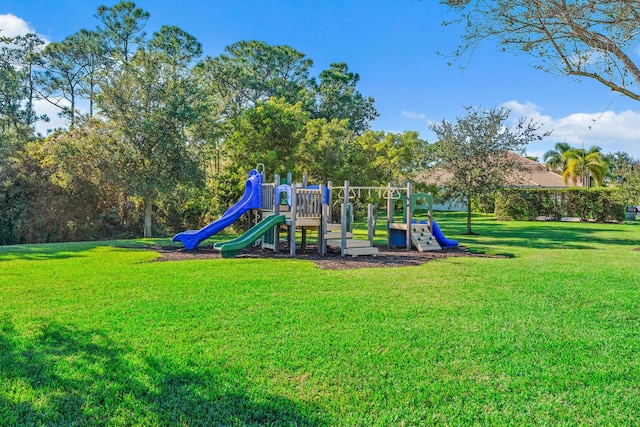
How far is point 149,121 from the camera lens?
54.9 ft

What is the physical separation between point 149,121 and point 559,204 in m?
25.3

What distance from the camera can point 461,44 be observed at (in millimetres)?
7336

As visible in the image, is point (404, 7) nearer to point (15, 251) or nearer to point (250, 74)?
point (15, 251)

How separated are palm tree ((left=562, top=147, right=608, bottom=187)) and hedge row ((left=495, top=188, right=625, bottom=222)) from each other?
41.4 ft

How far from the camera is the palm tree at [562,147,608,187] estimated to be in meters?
39.0

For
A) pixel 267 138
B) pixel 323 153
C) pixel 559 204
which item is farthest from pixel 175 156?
pixel 559 204

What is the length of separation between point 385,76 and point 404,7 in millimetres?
10570

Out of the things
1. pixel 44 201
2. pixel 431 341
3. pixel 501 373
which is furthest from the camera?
pixel 44 201

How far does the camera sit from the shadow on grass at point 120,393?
9.79 feet

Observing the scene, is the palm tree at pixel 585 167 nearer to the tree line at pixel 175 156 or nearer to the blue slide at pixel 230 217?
the tree line at pixel 175 156

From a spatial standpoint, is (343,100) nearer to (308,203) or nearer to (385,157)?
(385,157)

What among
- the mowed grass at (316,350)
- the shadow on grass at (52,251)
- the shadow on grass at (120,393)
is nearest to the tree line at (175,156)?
the shadow on grass at (52,251)

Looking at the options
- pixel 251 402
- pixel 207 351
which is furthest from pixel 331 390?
pixel 207 351

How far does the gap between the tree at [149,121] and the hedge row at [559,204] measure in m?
19.4
